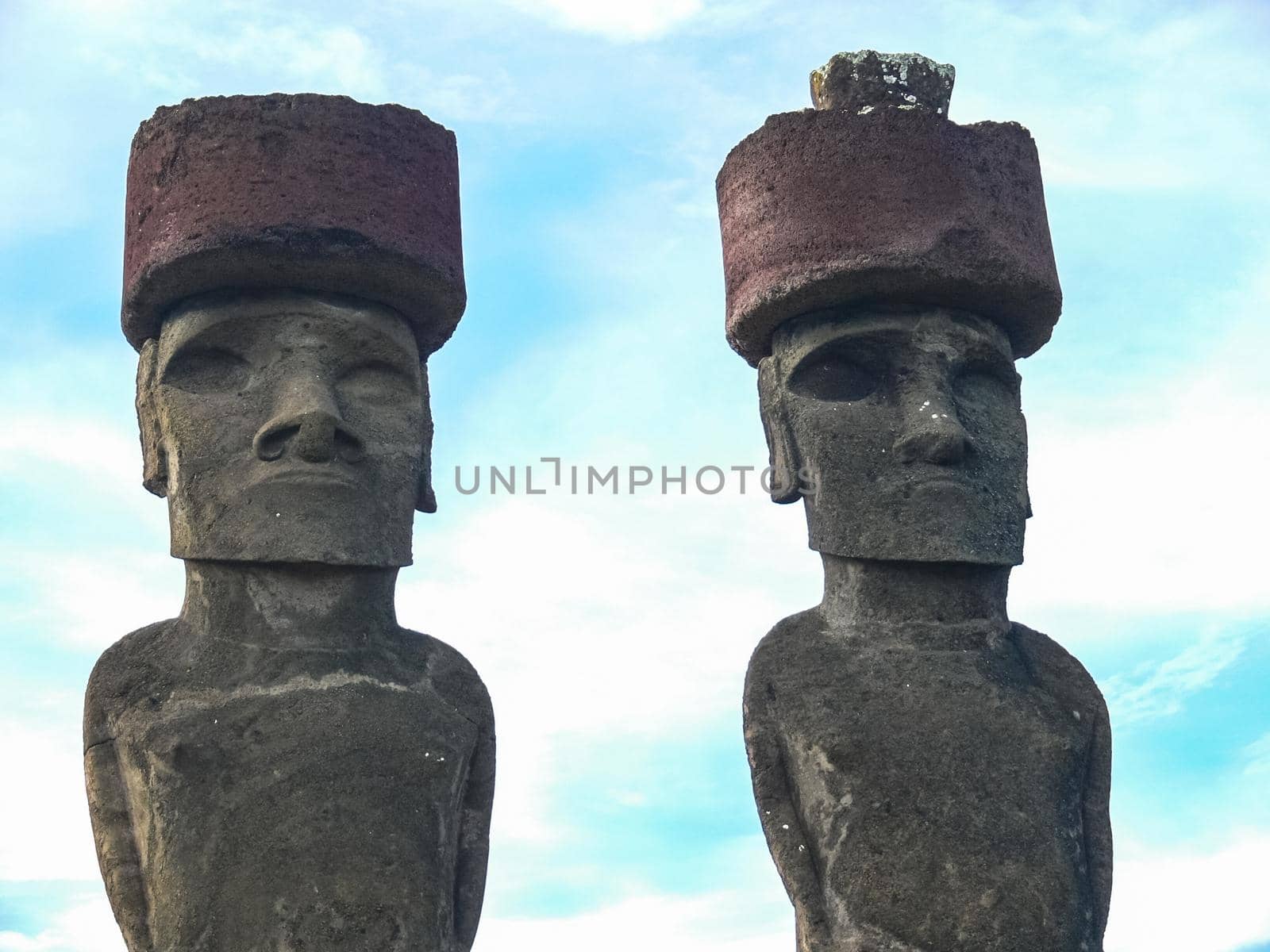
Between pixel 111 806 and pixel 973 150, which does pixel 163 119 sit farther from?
pixel 973 150

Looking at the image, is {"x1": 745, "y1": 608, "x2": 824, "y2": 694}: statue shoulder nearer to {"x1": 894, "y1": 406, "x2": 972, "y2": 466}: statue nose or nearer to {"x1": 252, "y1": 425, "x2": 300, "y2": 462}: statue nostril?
{"x1": 894, "y1": 406, "x2": 972, "y2": 466}: statue nose

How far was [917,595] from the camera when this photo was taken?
6082mm

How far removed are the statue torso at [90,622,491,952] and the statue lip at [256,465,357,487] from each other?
59cm

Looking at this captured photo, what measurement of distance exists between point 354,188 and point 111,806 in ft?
7.54

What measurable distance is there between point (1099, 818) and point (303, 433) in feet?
10.4

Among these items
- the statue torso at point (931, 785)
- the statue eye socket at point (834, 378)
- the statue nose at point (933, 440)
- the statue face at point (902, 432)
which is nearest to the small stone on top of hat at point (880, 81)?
the statue face at point (902, 432)

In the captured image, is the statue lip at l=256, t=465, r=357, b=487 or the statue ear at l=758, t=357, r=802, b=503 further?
the statue ear at l=758, t=357, r=802, b=503

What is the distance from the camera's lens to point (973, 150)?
20.8 ft

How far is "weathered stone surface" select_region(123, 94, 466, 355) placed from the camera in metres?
5.78

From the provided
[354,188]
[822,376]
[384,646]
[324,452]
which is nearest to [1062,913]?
[822,376]

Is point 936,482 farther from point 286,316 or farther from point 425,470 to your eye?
point 286,316

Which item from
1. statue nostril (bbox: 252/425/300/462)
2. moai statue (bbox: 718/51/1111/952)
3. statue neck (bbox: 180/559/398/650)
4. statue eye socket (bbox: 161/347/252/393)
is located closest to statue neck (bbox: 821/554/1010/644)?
moai statue (bbox: 718/51/1111/952)

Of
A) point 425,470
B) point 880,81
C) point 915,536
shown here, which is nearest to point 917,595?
point 915,536

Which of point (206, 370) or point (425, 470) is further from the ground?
point (206, 370)
